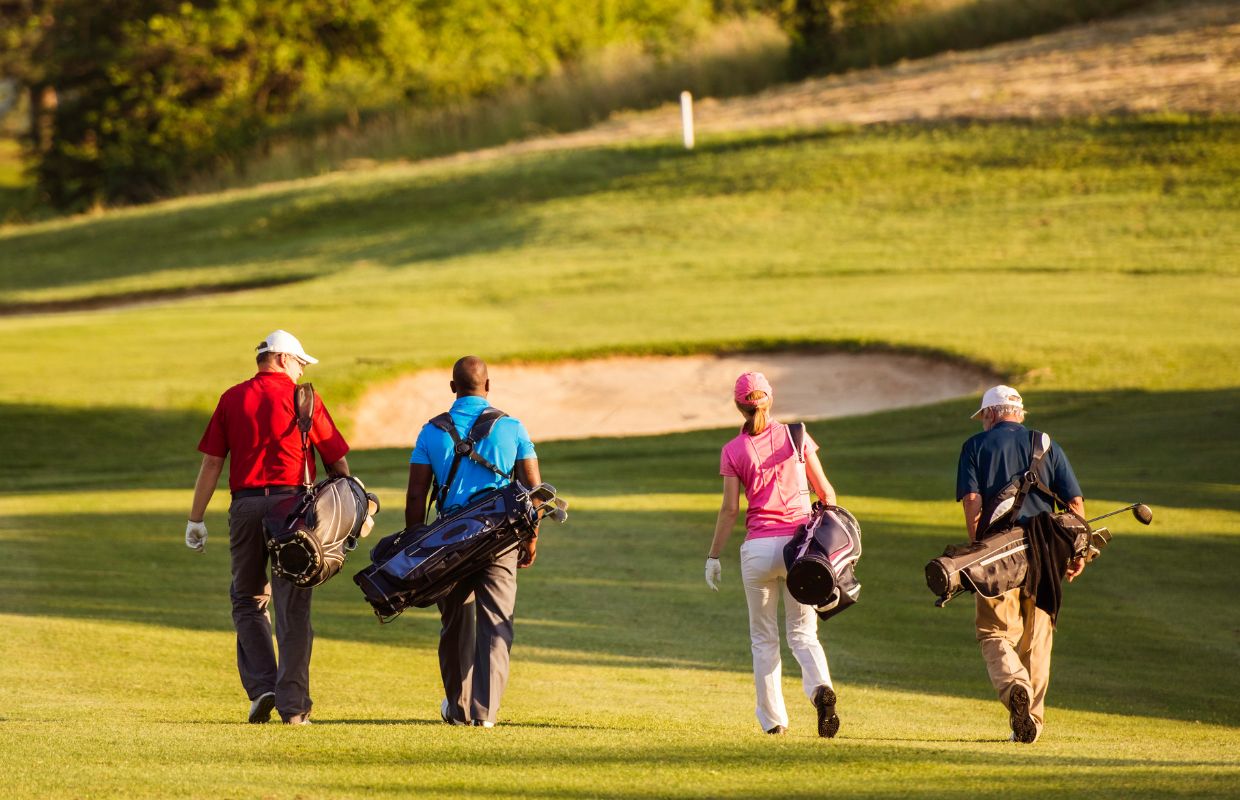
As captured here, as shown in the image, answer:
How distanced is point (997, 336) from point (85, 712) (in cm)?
1916

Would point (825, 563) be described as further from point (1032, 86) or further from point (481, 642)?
point (1032, 86)

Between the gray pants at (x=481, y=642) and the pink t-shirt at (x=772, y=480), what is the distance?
50.6 inches

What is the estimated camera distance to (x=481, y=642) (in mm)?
8688

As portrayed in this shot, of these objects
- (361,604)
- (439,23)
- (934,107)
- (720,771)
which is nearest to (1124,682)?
(720,771)

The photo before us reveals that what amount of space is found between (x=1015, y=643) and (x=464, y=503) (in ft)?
10.4

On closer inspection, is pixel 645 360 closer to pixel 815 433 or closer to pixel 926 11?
pixel 815 433

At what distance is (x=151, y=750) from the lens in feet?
25.0

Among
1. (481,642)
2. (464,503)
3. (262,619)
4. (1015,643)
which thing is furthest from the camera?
(1015,643)

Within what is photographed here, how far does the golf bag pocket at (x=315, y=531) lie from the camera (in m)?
8.38

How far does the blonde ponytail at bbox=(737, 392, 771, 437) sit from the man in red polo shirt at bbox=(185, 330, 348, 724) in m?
2.22

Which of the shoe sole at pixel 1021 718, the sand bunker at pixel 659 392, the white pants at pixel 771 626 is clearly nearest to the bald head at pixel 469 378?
the white pants at pixel 771 626

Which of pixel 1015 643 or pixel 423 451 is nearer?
pixel 423 451

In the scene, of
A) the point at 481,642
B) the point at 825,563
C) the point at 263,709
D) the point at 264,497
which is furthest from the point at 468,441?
the point at 825,563

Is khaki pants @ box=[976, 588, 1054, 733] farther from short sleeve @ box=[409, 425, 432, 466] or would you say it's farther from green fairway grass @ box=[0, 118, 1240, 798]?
short sleeve @ box=[409, 425, 432, 466]
